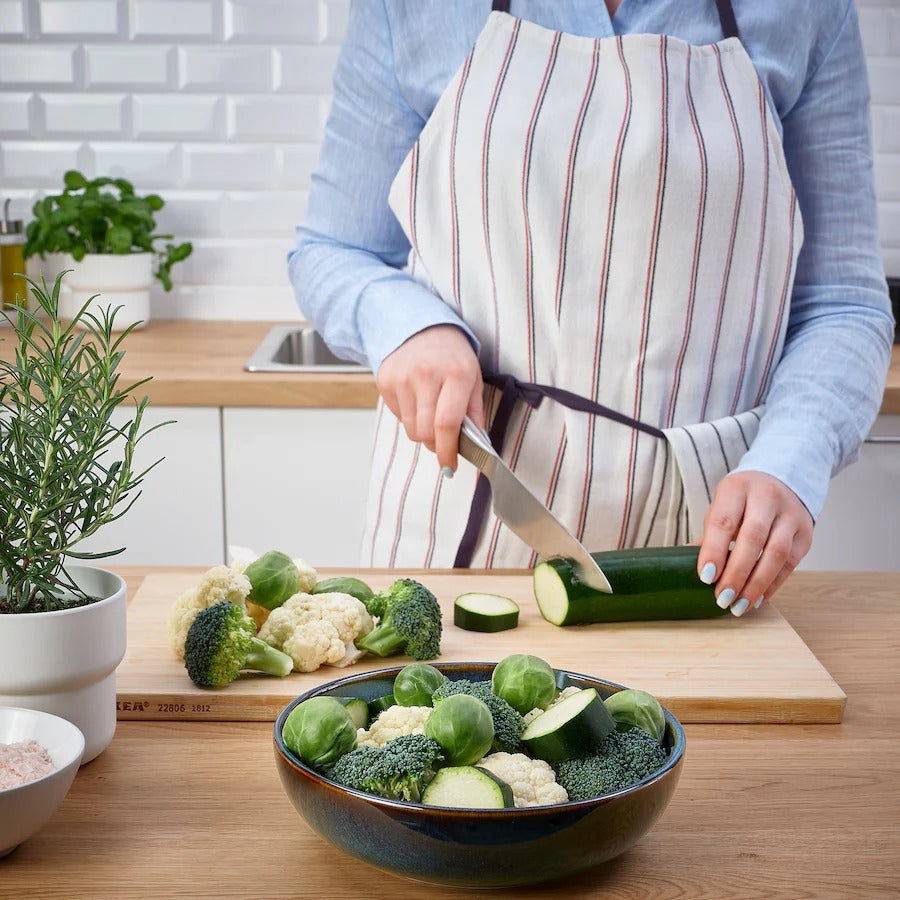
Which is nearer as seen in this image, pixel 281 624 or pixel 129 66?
pixel 281 624

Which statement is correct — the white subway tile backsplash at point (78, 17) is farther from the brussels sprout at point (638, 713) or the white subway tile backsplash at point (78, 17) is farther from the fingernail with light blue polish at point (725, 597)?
the brussels sprout at point (638, 713)

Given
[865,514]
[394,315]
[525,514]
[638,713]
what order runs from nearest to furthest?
1. [638,713]
2. [525,514]
3. [394,315]
4. [865,514]

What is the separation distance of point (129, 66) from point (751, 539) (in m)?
2.01

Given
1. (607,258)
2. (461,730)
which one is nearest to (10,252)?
(607,258)

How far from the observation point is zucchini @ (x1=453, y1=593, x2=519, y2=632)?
3.65 feet

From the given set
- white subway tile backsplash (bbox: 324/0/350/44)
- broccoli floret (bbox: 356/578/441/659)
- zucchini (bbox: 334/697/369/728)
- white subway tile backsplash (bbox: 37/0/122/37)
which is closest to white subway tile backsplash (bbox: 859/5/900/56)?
white subway tile backsplash (bbox: 324/0/350/44)

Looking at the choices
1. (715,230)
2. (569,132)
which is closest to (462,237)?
(569,132)

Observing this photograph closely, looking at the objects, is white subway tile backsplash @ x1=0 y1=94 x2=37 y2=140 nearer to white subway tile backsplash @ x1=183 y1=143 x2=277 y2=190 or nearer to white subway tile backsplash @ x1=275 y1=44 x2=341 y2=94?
white subway tile backsplash @ x1=183 y1=143 x2=277 y2=190

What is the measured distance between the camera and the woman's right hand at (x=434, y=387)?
1.23 meters

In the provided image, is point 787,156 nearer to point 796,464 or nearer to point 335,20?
point 796,464

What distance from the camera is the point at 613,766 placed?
27.0 inches

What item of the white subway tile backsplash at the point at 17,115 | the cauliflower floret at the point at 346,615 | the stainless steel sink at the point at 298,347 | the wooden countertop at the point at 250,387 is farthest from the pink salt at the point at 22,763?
the white subway tile backsplash at the point at 17,115

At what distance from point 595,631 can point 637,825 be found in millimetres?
473

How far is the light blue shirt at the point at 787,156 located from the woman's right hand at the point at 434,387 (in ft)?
0.10
